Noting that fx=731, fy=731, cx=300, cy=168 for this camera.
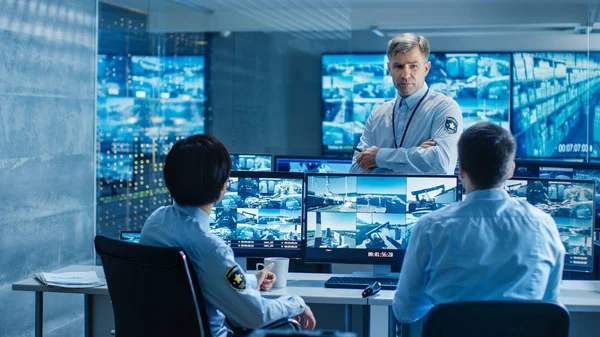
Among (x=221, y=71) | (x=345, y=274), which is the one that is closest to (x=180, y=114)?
(x=221, y=71)

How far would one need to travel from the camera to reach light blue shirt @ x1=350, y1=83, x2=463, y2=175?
3.25m

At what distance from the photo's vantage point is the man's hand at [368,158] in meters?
3.31

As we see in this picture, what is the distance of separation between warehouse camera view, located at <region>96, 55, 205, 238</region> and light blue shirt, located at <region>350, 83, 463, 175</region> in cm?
248

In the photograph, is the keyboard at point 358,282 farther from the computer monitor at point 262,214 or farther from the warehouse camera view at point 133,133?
the warehouse camera view at point 133,133

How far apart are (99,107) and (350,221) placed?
335 centimetres

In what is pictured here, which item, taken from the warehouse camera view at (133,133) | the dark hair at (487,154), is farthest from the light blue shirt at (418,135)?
the warehouse camera view at (133,133)

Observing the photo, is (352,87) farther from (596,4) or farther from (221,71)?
(596,4)

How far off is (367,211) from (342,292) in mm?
351

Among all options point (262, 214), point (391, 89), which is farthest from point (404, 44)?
point (391, 89)

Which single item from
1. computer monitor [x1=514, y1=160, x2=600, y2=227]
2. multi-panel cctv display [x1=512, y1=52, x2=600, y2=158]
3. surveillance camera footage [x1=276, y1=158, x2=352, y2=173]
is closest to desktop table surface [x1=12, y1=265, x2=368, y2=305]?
computer monitor [x1=514, y1=160, x2=600, y2=227]

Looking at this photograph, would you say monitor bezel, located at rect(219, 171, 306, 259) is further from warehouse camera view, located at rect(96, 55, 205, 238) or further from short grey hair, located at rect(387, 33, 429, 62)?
warehouse camera view, located at rect(96, 55, 205, 238)

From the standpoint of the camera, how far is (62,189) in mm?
4359

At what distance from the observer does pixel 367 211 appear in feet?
9.34

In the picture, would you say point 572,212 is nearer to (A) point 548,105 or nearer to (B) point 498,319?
(B) point 498,319
